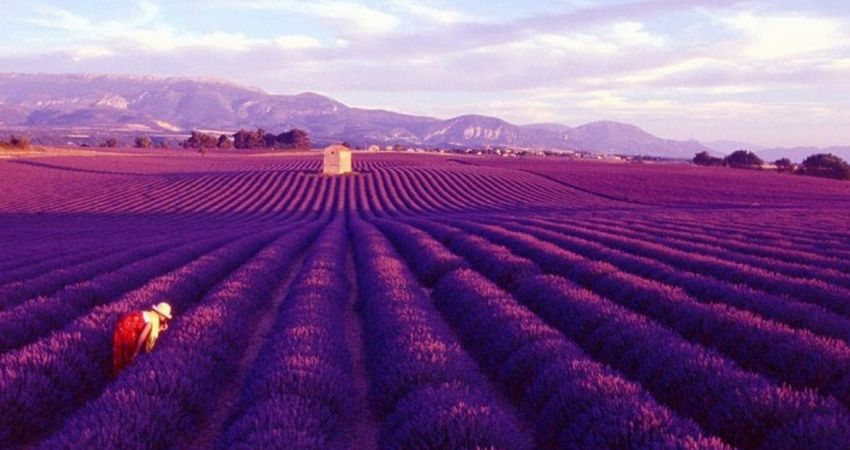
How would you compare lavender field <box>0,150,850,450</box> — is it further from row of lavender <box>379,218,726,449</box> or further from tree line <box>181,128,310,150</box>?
tree line <box>181,128,310,150</box>

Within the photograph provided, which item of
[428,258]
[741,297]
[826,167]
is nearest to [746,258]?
[741,297]

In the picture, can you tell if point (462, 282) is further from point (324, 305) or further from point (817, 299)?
point (817, 299)

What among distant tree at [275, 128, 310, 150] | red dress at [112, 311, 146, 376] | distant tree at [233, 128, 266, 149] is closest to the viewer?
red dress at [112, 311, 146, 376]

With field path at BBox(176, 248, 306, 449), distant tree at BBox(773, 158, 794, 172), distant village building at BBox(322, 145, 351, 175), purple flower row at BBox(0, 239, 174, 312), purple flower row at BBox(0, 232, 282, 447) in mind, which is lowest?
distant village building at BBox(322, 145, 351, 175)

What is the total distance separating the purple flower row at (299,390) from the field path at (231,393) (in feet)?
1.02

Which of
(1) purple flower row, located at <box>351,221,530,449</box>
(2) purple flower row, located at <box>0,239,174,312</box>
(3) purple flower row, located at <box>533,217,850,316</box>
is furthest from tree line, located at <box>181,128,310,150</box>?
(1) purple flower row, located at <box>351,221,530,449</box>

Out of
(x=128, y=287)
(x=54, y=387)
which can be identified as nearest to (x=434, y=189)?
(x=128, y=287)

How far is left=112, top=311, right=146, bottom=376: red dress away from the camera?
6.43 metres

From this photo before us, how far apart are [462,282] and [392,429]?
18.3ft

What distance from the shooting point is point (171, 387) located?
538 cm

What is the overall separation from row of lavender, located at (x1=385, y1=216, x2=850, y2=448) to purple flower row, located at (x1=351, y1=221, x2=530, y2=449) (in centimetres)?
127

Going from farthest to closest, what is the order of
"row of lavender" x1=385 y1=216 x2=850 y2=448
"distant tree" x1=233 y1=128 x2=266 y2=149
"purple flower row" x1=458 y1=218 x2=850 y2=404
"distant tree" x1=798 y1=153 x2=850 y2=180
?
1. "distant tree" x1=233 y1=128 x2=266 y2=149
2. "distant tree" x1=798 y1=153 x2=850 y2=180
3. "purple flower row" x1=458 y1=218 x2=850 y2=404
4. "row of lavender" x1=385 y1=216 x2=850 y2=448

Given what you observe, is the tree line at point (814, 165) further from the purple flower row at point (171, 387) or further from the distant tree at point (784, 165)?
the purple flower row at point (171, 387)

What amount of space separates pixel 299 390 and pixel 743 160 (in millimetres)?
Result: 109762
